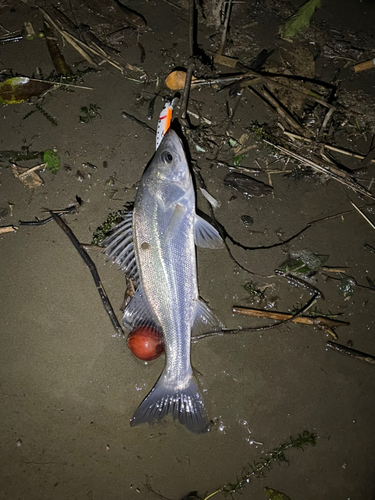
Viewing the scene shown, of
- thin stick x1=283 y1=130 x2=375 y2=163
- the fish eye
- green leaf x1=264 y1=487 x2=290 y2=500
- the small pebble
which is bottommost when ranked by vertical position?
green leaf x1=264 y1=487 x2=290 y2=500

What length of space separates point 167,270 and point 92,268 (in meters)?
1.06

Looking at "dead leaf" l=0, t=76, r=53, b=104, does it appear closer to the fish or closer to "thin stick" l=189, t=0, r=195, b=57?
"thin stick" l=189, t=0, r=195, b=57

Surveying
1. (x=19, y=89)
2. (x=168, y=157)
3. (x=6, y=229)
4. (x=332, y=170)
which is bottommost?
(x=6, y=229)

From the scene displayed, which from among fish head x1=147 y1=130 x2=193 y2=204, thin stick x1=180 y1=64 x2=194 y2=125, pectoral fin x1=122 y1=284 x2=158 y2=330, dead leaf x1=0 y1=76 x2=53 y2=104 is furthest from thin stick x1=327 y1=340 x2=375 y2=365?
dead leaf x1=0 y1=76 x2=53 y2=104

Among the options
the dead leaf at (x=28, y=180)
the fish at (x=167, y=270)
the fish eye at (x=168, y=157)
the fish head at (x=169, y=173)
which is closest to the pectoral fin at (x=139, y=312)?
the fish at (x=167, y=270)

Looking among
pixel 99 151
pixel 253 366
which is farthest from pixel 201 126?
pixel 253 366

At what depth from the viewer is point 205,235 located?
3725mm

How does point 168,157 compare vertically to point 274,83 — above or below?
below

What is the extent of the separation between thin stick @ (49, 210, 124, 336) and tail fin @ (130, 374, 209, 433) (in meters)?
0.81

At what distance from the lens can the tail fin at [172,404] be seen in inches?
141

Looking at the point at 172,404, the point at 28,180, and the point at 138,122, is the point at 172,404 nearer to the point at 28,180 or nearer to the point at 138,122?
the point at 28,180

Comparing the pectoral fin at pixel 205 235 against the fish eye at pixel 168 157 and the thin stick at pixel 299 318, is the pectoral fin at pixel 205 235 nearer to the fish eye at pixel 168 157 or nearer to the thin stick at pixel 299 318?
the fish eye at pixel 168 157

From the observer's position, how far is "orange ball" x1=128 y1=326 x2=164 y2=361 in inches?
142

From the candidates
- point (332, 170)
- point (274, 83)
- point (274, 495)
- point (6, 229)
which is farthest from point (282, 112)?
point (274, 495)
